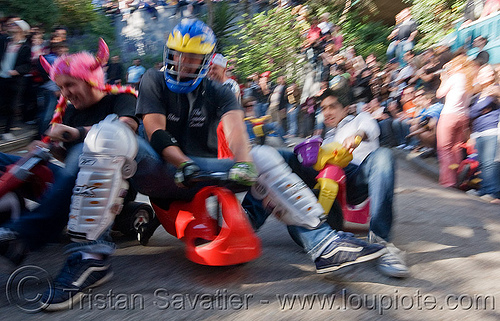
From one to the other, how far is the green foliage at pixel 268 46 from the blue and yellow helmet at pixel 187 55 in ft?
33.9

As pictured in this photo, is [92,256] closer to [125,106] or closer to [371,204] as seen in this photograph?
[125,106]

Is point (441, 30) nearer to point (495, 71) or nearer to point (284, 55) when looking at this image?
point (284, 55)

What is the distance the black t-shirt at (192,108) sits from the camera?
2.61 m

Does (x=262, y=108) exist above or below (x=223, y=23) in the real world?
below

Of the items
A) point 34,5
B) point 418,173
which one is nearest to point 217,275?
point 418,173

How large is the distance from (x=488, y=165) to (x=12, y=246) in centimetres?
467

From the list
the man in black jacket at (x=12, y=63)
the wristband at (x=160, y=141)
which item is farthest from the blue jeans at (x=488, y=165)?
the man in black jacket at (x=12, y=63)

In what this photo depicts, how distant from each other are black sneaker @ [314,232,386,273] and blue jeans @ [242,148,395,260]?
0.11ft

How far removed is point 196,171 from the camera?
84.7 inches

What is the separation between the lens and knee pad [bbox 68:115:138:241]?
210 centimetres

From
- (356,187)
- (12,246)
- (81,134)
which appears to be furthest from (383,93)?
(12,246)

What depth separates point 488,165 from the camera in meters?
5.05

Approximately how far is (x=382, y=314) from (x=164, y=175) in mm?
1236

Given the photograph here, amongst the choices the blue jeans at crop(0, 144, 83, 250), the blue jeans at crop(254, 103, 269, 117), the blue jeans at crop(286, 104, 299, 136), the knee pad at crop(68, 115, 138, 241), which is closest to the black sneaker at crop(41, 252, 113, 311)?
the knee pad at crop(68, 115, 138, 241)
